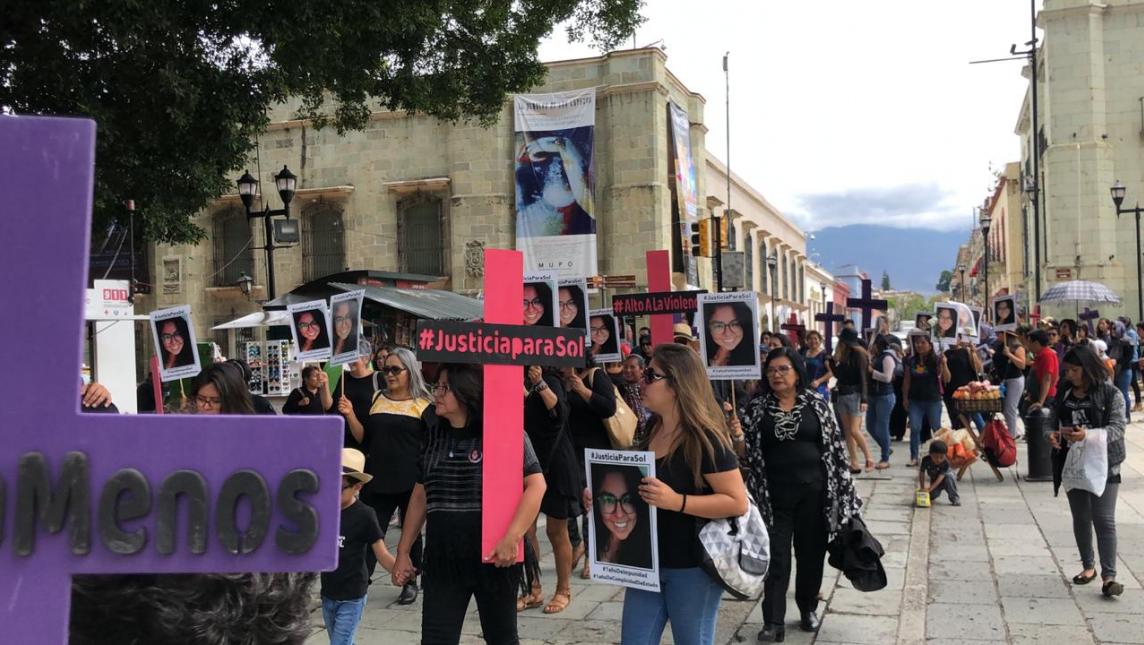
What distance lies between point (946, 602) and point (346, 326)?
494 cm

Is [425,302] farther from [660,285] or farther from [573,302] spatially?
[660,285]

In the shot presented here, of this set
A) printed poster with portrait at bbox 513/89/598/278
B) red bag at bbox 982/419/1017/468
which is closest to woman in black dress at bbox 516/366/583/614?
red bag at bbox 982/419/1017/468

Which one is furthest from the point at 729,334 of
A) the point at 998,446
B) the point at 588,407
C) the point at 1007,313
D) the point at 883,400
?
the point at 1007,313

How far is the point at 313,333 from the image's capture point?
26.8 feet

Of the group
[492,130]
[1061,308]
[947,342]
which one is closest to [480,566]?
[947,342]

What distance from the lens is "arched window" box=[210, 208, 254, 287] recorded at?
32.0 meters

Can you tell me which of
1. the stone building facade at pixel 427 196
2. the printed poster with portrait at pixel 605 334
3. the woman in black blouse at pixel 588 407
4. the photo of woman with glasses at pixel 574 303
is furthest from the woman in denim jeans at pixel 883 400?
the stone building facade at pixel 427 196

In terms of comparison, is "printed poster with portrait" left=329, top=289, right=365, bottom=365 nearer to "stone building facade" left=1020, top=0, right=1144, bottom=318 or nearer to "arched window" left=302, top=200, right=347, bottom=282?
"arched window" left=302, top=200, right=347, bottom=282

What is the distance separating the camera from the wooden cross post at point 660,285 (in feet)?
25.2

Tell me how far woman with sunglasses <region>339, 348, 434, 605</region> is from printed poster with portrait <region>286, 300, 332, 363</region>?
1.64 metres

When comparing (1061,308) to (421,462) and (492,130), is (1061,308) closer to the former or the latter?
(492,130)

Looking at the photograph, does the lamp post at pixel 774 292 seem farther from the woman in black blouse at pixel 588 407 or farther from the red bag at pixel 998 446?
the woman in black blouse at pixel 588 407

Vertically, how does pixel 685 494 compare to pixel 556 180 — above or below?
below

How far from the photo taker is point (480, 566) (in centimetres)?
392
